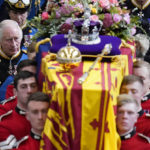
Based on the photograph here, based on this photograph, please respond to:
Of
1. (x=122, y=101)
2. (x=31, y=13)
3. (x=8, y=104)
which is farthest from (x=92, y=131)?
(x=31, y=13)

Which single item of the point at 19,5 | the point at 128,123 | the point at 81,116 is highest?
the point at 19,5

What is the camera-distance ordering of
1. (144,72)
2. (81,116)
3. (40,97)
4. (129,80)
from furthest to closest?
1. (144,72)
2. (129,80)
3. (40,97)
4. (81,116)

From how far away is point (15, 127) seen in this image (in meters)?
2.45

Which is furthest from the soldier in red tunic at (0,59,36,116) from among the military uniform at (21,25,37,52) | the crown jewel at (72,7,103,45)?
the military uniform at (21,25,37,52)

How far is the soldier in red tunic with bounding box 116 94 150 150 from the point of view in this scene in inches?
85.5

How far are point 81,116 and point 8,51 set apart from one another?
177cm

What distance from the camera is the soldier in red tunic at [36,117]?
2121 mm

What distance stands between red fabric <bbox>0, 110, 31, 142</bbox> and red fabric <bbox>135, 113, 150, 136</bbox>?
68cm

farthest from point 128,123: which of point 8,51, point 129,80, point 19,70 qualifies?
point 8,51

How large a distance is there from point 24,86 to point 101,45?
54 centimetres

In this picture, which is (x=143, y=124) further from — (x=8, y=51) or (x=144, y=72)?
(x=8, y=51)

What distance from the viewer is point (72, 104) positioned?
6.59 feet

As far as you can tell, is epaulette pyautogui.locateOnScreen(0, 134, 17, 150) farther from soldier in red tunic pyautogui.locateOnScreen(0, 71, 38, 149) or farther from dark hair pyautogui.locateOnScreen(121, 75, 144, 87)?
dark hair pyautogui.locateOnScreen(121, 75, 144, 87)

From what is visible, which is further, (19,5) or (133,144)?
(19,5)
